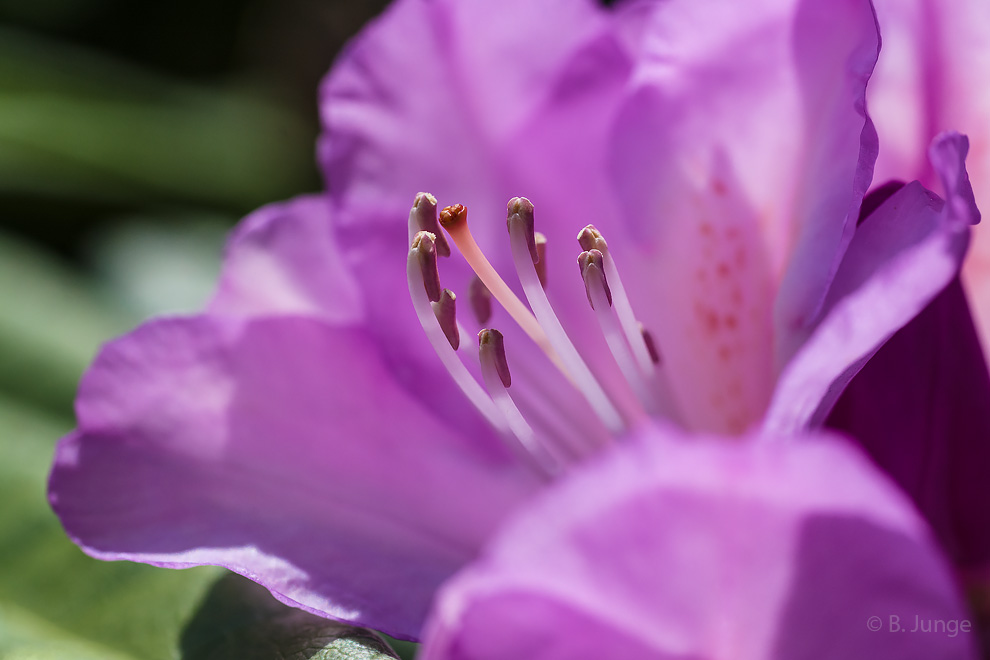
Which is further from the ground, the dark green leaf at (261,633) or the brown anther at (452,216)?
the brown anther at (452,216)

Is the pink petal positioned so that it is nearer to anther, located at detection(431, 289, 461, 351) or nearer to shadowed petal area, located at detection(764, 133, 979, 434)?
anther, located at detection(431, 289, 461, 351)

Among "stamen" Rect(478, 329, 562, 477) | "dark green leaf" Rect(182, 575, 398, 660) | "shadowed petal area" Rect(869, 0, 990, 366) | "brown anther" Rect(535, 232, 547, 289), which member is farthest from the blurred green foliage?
"shadowed petal area" Rect(869, 0, 990, 366)

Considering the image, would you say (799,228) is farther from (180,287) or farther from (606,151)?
(180,287)

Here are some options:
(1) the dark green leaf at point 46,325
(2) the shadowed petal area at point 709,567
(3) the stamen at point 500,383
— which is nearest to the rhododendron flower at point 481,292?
(3) the stamen at point 500,383

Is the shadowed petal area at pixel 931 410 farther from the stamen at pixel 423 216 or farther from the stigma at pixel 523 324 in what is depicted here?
the stamen at pixel 423 216

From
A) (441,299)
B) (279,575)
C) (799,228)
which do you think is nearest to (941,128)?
(799,228)

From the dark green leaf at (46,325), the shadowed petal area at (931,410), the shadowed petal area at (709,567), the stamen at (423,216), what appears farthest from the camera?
the dark green leaf at (46,325)

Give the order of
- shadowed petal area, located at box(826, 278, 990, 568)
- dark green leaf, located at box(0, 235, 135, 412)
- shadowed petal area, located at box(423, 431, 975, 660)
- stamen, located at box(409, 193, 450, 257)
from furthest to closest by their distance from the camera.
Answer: dark green leaf, located at box(0, 235, 135, 412), stamen, located at box(409, 193, 450, 257), shadowed petal area, located at box(826, 278, 990, 568), shadowed petal area, located at box(423, 431, 975, 660)
